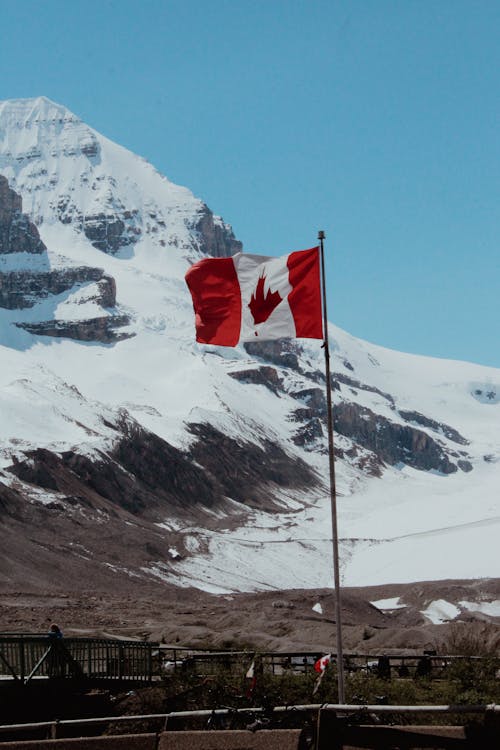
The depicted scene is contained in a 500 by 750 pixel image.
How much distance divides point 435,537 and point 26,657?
4437 inches

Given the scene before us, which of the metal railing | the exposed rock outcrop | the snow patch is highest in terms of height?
the exposed rock outcrop

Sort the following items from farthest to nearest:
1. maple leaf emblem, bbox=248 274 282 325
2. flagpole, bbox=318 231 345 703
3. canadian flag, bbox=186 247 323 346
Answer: maple leaf emblem, bbox=248 274 282 325, canadian flag, bbox=186 247 323 346, flagpole, bbox=318 231 345 703

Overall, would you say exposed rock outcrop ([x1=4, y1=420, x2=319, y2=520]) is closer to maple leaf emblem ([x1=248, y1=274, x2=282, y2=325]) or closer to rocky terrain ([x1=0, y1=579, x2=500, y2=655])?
rocky terrain ([x1=0, y1=579, x2=500, y2=655])

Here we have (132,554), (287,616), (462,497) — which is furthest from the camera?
(462,497)

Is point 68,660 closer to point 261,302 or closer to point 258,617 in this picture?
point 261,302

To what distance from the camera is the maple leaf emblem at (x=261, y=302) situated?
18.5m

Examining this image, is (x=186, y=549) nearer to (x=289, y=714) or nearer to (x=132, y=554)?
(x=132, y=554)

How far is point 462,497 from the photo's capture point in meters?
180

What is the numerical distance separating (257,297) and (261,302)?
3.8 inches

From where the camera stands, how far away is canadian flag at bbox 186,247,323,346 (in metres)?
18.3

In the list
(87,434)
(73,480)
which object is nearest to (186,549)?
(73,480)

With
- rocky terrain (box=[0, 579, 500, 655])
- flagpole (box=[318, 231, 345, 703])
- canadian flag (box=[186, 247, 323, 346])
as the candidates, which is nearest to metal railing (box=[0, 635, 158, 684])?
flagpole (box=[318, 231, 345, 703])

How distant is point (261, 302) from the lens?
18625 millimetres

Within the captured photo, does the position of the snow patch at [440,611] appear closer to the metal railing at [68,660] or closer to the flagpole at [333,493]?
the metal railing at [68,660]
